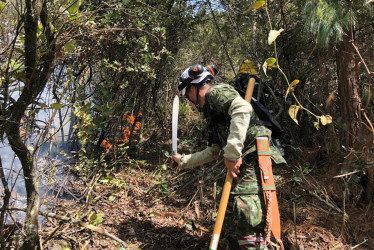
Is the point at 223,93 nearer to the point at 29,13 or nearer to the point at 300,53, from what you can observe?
the point at 29,13

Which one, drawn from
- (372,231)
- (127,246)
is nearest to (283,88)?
(372,231)

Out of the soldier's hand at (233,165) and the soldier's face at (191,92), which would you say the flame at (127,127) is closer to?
the soldier's face at (191,92)

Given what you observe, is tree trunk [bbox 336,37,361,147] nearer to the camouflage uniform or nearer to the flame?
the camouflage uniform

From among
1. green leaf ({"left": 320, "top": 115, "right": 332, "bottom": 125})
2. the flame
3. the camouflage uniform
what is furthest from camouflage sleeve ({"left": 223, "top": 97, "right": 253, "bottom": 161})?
the flame

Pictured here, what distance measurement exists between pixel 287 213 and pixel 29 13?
286 cm

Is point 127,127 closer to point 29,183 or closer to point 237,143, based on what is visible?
point 29,183

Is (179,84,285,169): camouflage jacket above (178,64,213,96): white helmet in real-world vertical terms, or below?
below

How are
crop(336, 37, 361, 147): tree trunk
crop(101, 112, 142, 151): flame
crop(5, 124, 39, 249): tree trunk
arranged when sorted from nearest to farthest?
1. crop(5, 124, 39, 249): tree trunk
2. crop(336, 37, 361, 147): tree trunk
3. crop(101, 112, 142, 151): flame

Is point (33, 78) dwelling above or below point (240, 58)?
below

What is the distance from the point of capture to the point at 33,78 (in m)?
2.10

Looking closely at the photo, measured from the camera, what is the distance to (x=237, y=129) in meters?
2.38

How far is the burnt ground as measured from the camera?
Result: 3.00 m

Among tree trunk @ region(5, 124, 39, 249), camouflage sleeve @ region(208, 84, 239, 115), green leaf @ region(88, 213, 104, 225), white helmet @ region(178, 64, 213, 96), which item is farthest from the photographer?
green leaf @ region(88, 213, 104, 225)

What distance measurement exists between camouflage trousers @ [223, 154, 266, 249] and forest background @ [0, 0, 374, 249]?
0.46m
